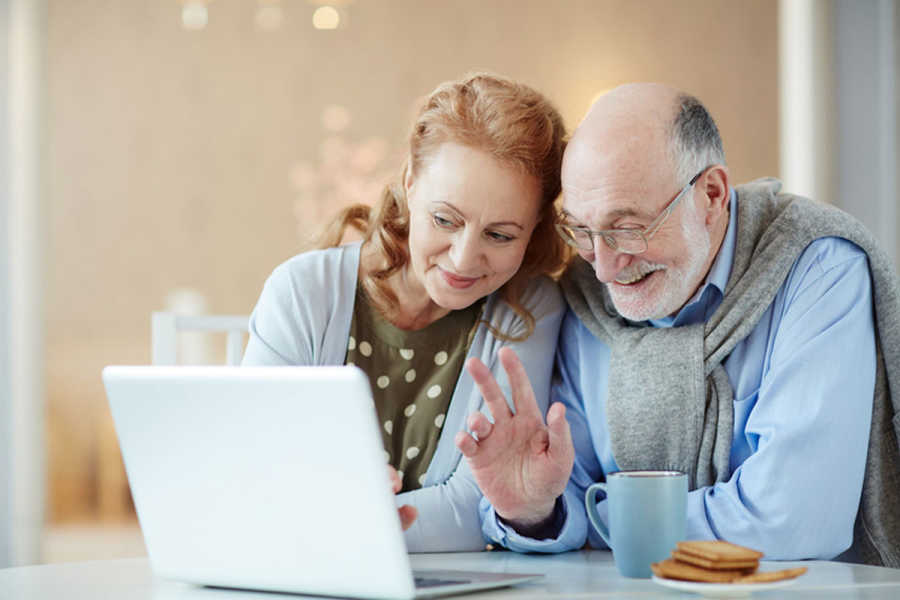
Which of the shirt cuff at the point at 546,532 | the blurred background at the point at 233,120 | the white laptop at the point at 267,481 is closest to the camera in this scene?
the white laptop at the point at 267,481

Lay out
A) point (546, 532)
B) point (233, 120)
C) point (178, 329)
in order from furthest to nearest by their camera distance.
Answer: point (233, 120)
point (178, 329)
point (546, 532)

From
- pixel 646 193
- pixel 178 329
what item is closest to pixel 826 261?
pixel 646 193

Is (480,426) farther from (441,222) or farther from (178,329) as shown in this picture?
(178,329)

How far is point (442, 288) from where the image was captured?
1.33 m

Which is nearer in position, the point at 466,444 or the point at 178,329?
the point at 466,444

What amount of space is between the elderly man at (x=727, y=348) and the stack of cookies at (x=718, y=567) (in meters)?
0.32

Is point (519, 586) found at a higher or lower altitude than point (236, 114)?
A: lower

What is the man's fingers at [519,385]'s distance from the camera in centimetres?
98

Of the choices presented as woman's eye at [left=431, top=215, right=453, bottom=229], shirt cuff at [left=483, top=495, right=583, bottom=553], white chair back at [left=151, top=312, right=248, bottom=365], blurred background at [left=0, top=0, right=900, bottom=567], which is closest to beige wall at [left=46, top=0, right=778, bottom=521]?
blurred background at [left=0, top=0, right=900, bottom=567]

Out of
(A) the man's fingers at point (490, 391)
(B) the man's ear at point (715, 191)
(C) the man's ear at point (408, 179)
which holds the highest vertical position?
(C) the man's ear at point (408, 179)

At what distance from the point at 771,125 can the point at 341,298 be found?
10.5 feet

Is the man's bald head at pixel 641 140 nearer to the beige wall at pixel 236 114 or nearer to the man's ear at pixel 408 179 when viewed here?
the man's ear at pixel 408 179

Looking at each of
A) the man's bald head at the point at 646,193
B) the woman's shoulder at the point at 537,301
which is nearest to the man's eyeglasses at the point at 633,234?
the man's bald head at the point at 646,193

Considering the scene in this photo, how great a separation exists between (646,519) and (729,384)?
0.40 m
